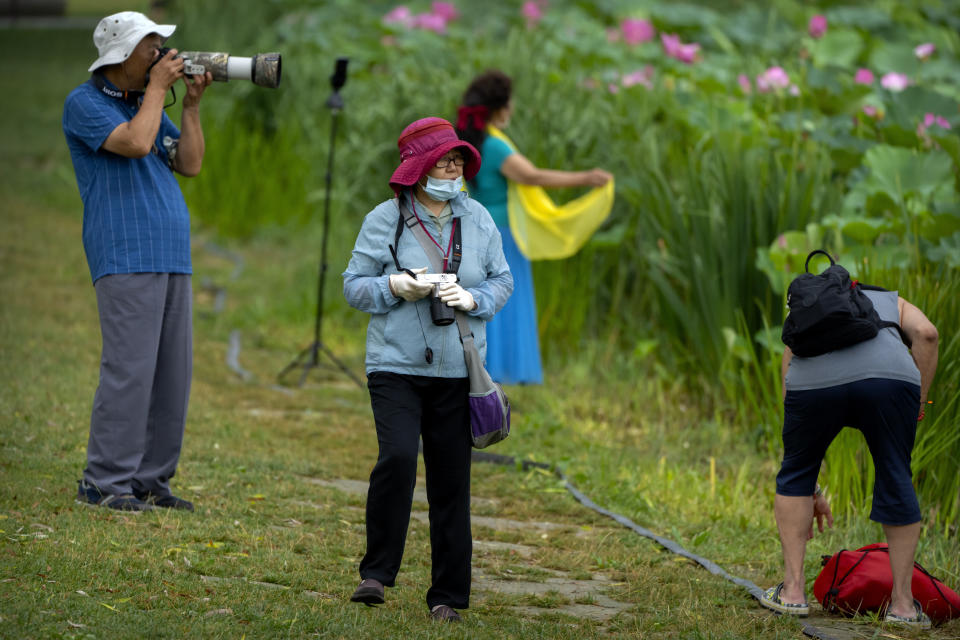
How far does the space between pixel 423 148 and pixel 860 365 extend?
157 cm

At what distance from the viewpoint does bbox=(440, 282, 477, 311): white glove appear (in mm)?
3662

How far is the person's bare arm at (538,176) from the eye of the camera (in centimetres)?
668

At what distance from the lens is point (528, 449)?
20.6ft

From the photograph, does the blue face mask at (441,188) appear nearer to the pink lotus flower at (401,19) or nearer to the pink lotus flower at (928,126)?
the pink lotus flower at (928,126)

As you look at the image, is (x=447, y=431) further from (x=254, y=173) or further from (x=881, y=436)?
(x=254, y=173)

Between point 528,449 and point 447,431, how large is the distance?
2.53 meters

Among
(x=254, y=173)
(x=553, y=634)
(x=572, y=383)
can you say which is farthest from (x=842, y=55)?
(x=553, y=634)

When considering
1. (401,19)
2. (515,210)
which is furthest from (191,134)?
(401,19)

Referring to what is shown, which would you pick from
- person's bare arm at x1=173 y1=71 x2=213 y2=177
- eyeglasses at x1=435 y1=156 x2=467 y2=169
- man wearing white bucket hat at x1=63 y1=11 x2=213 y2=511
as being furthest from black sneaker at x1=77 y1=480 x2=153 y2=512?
eyeglasses at x1=435 y1=156 x2=467 y2=169

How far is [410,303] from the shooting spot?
3775mm

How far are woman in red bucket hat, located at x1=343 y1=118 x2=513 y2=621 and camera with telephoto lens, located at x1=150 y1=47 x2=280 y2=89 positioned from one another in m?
1.14

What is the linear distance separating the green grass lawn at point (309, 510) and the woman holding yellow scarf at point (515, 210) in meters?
0.39

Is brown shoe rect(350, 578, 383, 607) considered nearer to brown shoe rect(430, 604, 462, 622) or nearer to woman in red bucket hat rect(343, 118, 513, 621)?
woman in red bucket hat rect(343, 118, 513, 621)

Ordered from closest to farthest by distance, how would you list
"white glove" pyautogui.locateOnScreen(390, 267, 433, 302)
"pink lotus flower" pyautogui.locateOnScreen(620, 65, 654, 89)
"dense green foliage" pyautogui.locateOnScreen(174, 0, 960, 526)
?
"white glove" pyautogui.locateOnScreen(390, 267, 433, 302), "dense green foliage" pyautogui.locateOnScreen(174, 0, 960, 526), "pink lotus flower" pyautogui.locateOnScreen(620, 65, 654, 89)
